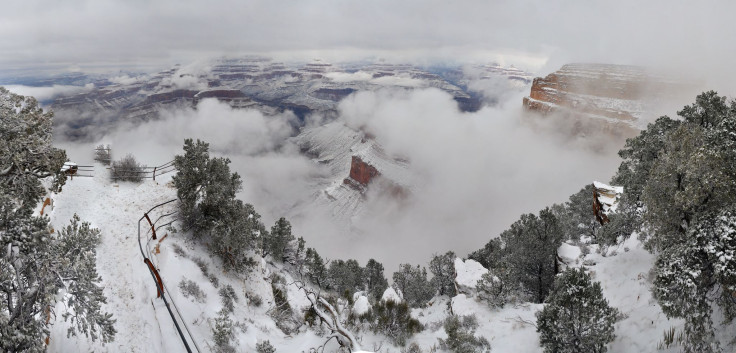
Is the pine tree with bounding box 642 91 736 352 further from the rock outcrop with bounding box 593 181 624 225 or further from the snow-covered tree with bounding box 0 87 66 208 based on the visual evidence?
the rock outcrop with bounding box 593 181 624 225

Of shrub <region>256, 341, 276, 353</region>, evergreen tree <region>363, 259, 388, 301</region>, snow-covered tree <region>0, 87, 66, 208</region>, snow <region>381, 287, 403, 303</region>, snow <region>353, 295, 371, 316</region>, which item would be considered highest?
snow-covered tree <region>0, 87, 66, 208</region>

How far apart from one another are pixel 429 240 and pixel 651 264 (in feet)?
435

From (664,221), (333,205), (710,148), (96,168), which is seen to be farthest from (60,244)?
(333,205)

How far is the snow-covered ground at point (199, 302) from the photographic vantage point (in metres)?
13.6

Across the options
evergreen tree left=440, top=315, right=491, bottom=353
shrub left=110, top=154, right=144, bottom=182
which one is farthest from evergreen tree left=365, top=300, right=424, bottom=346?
shrub left=110, top=154, right=144, bottom=182

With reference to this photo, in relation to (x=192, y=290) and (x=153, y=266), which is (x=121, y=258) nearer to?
(x=192, y=290)

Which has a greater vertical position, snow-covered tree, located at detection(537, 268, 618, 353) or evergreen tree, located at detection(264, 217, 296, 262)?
snow-covered tree, located at detection(537, 268, 618, 353)

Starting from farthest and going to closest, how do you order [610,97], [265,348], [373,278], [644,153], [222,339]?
[610,97] → [373,278] → [644,153] → [265,348] → [222,339]

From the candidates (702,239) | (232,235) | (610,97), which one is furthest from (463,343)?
(610,97)

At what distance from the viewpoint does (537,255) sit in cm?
2773

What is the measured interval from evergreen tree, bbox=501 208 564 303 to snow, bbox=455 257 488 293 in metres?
3.88

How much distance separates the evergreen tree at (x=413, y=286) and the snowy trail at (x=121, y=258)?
35844mm

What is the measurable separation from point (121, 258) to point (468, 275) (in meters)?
30.1

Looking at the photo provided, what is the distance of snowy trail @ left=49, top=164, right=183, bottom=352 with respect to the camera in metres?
12.9
